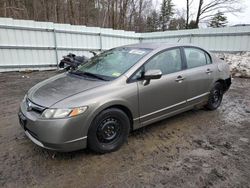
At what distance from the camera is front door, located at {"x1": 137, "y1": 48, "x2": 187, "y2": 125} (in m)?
3.19

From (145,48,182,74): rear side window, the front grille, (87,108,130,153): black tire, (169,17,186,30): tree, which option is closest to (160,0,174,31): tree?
(169,17,186,30): tree

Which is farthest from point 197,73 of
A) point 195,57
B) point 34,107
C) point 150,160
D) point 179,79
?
point 34,107

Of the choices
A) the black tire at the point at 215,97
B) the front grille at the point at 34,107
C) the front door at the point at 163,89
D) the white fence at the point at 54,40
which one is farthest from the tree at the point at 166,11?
the front grille at the point at 34,107

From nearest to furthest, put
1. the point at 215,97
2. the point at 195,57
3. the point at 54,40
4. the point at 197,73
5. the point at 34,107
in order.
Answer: the point at 34,107
the point at 197,73
the point at 195,57
the point at 215,97
the point at 54,40

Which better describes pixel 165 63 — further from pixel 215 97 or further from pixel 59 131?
pixel 59 131

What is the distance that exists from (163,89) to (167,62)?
0.53 meters

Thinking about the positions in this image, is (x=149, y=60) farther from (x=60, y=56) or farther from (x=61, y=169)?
(x=60, y=56)

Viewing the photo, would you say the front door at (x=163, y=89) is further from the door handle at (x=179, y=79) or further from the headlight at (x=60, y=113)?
the headlight at (x=60, y=113)

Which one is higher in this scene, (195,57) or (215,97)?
(195,57)

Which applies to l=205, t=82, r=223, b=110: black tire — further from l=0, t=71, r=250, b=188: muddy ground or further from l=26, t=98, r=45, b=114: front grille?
l=26, t=98, r=45, b=114: front grille

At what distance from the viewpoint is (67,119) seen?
243 centimetres

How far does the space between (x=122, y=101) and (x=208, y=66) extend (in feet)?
7.86

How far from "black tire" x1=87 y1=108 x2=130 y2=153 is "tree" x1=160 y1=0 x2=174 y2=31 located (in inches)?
1222

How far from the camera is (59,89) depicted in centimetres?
290
